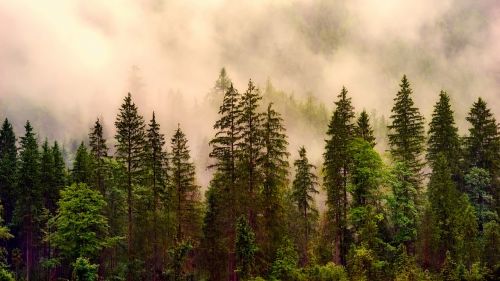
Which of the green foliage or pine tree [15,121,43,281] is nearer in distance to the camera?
the green foliage

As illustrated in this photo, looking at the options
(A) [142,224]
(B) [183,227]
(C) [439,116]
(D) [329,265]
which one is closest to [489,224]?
(C) [439,116]

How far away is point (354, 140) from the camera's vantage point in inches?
1818

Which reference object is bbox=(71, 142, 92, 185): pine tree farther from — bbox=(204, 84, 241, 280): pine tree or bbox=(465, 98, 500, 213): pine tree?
bbox=(465, 98, 500, 213): pine tree

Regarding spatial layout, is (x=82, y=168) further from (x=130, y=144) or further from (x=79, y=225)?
(x=79, y=225)

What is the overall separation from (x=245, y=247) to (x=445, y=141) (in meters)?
25.0

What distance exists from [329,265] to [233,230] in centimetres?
862

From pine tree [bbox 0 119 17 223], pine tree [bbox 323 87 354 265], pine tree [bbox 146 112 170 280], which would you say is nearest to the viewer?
pine tree [bbox 323 87 354 265]

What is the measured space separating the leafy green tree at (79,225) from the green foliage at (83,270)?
196 centimetres

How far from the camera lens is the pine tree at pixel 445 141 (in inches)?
2030

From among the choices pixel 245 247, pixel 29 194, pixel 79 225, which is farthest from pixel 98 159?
pixel 245 247

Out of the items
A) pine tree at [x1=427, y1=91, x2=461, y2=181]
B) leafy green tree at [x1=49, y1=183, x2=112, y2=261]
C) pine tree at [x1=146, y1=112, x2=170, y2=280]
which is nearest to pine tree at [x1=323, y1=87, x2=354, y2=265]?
pine tree at [x1=427, y1=91, x2=461, y2=181]

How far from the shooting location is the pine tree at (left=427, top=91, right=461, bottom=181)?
5156 cm

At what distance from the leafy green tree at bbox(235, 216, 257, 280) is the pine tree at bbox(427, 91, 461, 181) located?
2244 centimetres

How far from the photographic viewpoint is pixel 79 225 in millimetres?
43656
